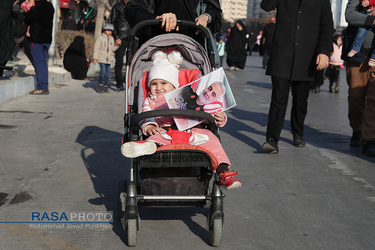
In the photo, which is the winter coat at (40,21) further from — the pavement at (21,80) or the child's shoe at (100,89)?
the child's shoe at (100,89)

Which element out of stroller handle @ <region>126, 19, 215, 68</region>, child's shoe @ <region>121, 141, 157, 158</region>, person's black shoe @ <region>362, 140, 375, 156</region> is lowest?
person's black shoe @ <region>362, 140, 375, 156</region>

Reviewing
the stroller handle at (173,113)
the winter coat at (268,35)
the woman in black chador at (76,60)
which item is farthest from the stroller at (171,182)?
the winter coat at (268,35)

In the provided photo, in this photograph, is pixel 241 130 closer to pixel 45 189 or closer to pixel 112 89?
pixel 45 189

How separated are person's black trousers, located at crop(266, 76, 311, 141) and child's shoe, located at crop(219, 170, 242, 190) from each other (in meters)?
3.21

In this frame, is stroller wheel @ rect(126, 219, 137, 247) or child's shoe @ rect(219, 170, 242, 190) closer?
stroller wheel @ rect(126, 219, 137, 247)

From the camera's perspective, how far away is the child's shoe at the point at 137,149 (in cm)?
399

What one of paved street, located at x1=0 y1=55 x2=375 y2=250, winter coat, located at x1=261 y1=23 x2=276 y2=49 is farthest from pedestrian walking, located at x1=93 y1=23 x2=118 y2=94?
winter coat, located at x1=261 y1=23 x2=276 y2=49

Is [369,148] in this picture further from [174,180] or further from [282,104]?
[174,180]

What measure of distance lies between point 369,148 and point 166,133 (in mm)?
4022

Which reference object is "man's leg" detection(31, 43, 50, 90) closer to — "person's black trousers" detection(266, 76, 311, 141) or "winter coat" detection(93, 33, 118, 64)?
"winter coat" detection(93, 33, 118, 64)

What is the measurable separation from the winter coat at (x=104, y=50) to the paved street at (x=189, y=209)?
3.82m

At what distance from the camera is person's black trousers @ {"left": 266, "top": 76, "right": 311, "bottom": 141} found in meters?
7.51

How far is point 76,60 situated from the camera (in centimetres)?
1652

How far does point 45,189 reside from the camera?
5508mm
